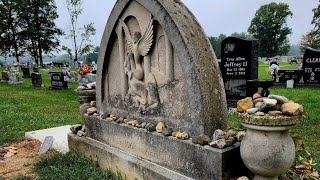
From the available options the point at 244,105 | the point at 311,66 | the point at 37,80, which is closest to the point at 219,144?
the point at 244,105

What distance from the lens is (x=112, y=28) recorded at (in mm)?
4348

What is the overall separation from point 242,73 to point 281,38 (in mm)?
60849

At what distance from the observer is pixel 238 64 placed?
972cm

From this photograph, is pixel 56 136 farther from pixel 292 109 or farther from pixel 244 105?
pixel 292 109

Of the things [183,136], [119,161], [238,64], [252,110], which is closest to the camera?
[252,110]

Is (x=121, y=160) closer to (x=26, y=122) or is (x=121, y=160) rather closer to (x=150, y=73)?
(x=150, y=73)

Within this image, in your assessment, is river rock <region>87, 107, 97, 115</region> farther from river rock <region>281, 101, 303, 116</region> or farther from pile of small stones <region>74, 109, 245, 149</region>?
river rock <region>281, 101, 303, 116</region>

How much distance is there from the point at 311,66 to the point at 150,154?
14.5 m

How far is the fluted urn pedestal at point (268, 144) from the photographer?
7.87ft

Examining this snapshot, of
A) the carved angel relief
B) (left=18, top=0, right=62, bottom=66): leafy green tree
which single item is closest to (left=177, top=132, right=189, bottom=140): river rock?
the carved angel relief

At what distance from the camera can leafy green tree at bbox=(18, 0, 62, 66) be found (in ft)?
151

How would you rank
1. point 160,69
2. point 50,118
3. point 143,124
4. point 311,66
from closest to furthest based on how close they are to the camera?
point 160,69 → point 143,124 → point 50,118 → point 311,66

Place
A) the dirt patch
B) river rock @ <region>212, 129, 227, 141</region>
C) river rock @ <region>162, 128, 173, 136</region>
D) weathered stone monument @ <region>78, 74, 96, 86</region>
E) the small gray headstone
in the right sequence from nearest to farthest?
river rock @ <region>212, 129, 227, 141</region> < river rock @ <region>162, 128, 173, 136</region> < the dirt patch < the small gray headstone < weathered stone monument @ <region>78, 74, 96, 86</region>

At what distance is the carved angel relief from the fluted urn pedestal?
1.40 metres
